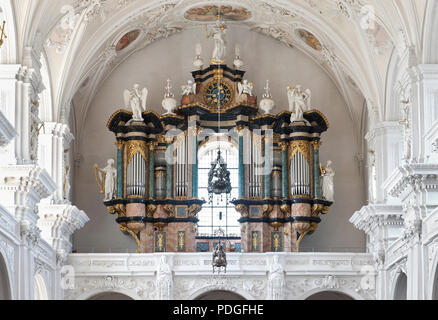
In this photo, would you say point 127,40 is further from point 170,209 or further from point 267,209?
point 267,209

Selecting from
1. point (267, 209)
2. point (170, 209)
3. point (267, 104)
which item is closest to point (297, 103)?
point (267, 104)

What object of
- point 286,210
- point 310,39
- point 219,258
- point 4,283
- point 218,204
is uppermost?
point 310,39

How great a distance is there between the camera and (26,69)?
22203mm

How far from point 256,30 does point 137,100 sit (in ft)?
14.5

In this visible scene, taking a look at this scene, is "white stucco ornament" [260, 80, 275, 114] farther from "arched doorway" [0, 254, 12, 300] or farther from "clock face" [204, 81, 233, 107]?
"arched doorway" [0, 254, 12, 300]

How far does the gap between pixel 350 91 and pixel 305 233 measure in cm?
463

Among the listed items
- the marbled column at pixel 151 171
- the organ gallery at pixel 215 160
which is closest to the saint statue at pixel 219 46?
the organ gallery at pixel 215 160

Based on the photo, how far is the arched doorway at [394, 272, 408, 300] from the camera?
2573 cm

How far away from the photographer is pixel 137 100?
29.5 m

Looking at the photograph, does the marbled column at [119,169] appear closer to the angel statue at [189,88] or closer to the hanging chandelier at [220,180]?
the angel statue at [189,88]

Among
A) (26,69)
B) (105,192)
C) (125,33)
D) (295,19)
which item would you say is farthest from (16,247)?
(295,19)

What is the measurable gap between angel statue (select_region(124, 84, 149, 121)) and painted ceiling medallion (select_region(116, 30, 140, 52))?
138 centimetres

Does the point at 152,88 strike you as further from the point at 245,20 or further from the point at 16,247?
the point at 16,247
